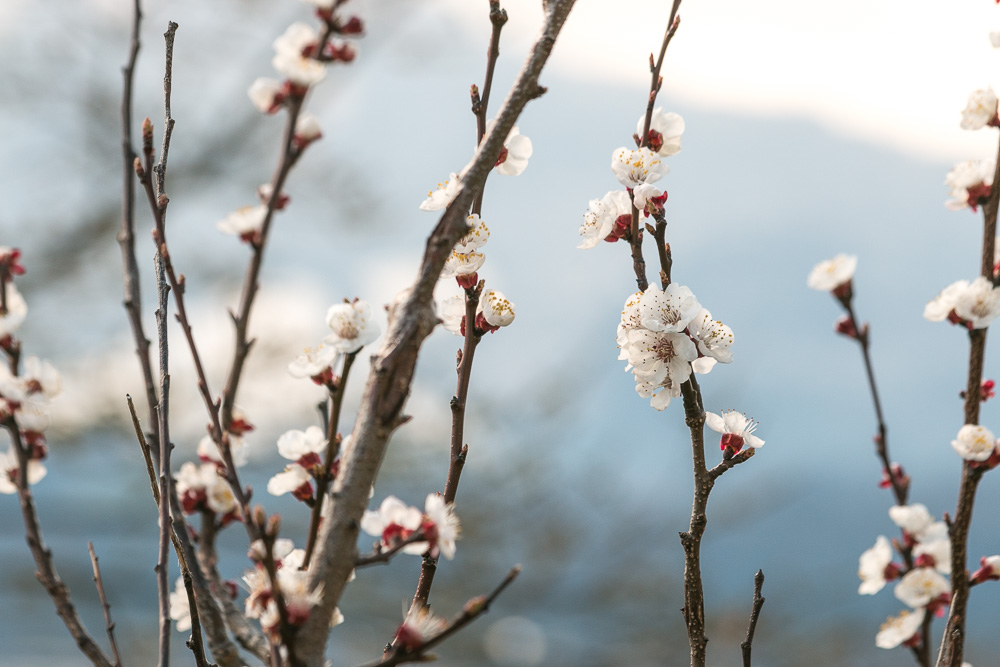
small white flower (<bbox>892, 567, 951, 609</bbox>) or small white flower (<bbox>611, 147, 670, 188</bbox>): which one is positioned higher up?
small white flower (<bbox>611, 147, 670, 188</bbox>)

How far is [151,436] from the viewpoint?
1.40 ft

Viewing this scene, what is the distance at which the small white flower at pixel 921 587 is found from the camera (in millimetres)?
Result: 700

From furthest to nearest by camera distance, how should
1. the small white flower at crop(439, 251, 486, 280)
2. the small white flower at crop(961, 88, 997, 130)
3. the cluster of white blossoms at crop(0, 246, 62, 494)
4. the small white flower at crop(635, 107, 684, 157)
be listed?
1. the small white flower at crop(961, 88, 997, 130)
2. the small white flower at crop(635, 107, 684, 157)
3. the small white flower at crop(439, 251, 486, 280)
4. the cluster of white blossoms at crop(0, 246, 62, 494)

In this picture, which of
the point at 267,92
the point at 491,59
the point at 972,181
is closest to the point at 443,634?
the point at 267,92

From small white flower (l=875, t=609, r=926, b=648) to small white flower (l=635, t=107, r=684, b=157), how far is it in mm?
492

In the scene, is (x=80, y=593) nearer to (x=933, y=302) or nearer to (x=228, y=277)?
(x=228, y=277)

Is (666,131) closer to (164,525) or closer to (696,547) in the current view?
(696,547)

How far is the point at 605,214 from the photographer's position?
67 centimetres

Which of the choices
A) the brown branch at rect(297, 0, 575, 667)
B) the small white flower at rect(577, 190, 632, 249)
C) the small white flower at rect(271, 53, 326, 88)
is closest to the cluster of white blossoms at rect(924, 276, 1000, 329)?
the small white flower at rect(577, 190, 632, 249)

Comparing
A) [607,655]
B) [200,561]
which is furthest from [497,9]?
[607,655]

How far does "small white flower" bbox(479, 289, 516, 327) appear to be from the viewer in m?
0.60

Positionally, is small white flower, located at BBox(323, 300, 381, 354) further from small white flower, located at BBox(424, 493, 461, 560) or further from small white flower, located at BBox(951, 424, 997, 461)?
small white flower, located at BBox(951, 424, 997, 461)

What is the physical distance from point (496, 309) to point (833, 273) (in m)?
0.34

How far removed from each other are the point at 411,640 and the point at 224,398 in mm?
148
